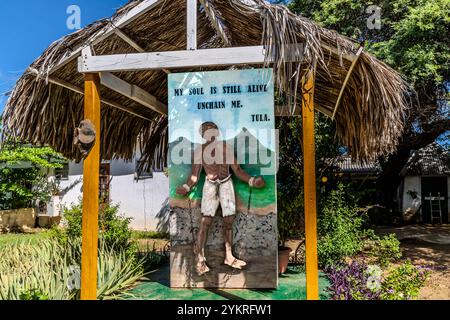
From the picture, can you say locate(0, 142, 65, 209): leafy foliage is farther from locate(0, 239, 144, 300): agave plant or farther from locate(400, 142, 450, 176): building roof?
locate(400, 142, 450, 176): building roof

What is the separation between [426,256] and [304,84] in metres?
7.72

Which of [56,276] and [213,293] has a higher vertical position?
[56,276]

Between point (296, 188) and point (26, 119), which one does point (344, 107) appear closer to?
point (296, 188)

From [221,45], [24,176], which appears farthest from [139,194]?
[221,45]

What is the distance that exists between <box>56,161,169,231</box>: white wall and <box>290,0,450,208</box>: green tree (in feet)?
26.4

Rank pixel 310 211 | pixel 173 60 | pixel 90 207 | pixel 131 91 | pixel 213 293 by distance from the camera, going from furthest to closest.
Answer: pixel 131 91
pixel 213 293
pixel 173 60
pixel 90 207
pixel 310 211

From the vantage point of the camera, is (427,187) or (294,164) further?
(427,187)

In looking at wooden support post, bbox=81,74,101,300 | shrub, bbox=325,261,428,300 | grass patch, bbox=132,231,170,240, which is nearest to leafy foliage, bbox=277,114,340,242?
shrub, bbox=325,261,428,300

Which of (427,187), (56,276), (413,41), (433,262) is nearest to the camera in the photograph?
(56,276)

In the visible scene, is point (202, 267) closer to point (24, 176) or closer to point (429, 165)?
point (24, 176)

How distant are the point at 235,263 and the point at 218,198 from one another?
0.87 m

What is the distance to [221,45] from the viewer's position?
6285mm

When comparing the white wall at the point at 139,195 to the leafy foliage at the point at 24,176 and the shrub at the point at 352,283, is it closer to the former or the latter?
the leafy foliage at the point at 24,176

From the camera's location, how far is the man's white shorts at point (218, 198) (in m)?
4.92
